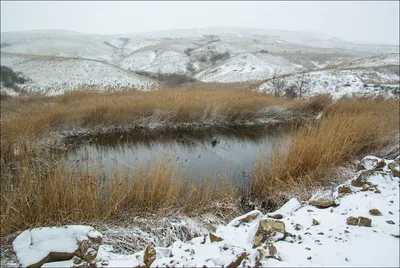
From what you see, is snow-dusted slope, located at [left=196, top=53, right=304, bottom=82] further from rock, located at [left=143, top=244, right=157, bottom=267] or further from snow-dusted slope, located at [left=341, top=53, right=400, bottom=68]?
rock, located at [left=143, top=244, right=157, bottom=267]

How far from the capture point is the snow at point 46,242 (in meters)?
1.83

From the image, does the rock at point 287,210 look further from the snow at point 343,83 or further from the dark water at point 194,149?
the snow at point 343,83

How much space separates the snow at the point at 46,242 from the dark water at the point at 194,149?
2447 mm

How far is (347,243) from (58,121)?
799 centimetres

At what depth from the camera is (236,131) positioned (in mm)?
8250

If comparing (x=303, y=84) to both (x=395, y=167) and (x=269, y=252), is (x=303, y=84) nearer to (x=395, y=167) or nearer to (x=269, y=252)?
(x=395, y=167)

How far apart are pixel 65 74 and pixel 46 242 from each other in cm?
2143

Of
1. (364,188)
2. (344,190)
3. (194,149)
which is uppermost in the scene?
(364,188)

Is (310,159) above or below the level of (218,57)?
below

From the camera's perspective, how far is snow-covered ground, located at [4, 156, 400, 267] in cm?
157

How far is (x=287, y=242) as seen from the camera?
185 centimetres

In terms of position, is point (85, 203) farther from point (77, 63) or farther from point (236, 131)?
point (77, 63)

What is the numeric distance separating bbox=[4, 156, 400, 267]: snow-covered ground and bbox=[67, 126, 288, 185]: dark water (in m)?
2.26

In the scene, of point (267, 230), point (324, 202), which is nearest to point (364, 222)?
point (324, 202)
